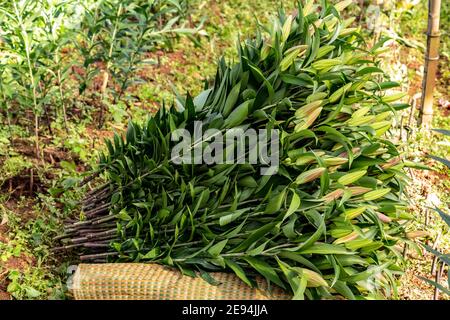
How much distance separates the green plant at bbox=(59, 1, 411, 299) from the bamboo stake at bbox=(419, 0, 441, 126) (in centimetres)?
165

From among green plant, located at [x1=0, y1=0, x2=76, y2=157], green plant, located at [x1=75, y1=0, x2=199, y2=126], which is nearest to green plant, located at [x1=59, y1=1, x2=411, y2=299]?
green plant, located at [x1=0, y1=0, x2=76, y2=157]

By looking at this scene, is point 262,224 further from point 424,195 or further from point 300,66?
point 424,195

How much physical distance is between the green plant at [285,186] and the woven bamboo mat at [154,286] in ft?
0.14

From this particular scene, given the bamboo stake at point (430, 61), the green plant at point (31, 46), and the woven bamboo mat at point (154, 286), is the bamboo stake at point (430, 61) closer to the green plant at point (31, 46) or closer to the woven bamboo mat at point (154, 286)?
the green plant at point (31, 46)

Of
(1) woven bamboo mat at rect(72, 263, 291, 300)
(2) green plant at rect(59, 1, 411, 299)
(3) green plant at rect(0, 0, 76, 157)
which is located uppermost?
(3) green plant at rect(0, 0, 76, 157)

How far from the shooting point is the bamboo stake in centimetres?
444

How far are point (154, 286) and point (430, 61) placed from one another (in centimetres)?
270

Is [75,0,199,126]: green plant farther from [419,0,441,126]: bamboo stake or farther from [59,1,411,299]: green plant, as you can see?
[419,0,441,126]: bamboo stake

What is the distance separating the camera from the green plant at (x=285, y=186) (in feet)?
8.68

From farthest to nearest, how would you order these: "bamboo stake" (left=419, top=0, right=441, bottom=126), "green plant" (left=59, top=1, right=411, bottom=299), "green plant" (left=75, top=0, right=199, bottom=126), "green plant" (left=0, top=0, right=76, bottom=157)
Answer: "bamboo stake" (left=419, top=0, right=441, bottom=126), "green plant" (left=75, top=0, right=199, bottom=126), "green plant" (left=0, top=0, right=76, bottom=157), "green plant" (left=59, top=1, right=411, bottom=299)

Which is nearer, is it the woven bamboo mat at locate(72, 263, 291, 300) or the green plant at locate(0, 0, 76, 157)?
the woven bamboo mat at locate(72, 263, 291, 300)

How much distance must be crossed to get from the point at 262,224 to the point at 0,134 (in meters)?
1.75

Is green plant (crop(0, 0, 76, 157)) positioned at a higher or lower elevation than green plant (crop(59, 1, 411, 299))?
higher

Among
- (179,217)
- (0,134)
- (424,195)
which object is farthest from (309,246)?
(0,134)
